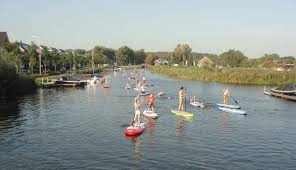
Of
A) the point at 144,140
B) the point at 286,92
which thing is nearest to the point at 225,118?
the point at 144,140

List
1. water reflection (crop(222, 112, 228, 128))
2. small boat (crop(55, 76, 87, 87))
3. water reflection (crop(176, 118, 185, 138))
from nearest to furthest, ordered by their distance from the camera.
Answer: water reflection (crop(176, 118, 185, 138)) < water reflection (crop(222, 112, 228, 128)) < small boat (crop(55, 76, 87, 87))

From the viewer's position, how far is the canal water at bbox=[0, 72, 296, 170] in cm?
2541

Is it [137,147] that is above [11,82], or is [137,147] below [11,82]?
below

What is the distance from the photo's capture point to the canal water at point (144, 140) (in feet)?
83.4

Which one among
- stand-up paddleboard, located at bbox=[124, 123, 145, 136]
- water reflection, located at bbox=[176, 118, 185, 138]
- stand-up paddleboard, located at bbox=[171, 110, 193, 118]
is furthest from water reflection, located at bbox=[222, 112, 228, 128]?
stand-up paddleboard, located at bbox=[124, 123, 145, 136]

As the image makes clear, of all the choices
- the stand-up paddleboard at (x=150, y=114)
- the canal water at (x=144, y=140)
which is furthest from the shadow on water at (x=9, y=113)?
the stand-up paddleboard at (x=150, y=114)

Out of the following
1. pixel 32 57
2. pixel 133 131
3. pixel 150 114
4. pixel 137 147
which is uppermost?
pixel 32 57

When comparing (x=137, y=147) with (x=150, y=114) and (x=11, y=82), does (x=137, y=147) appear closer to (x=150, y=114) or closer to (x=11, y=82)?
(x=150, y=114)

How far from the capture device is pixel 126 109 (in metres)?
50.0

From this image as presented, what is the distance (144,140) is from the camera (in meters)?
31.3

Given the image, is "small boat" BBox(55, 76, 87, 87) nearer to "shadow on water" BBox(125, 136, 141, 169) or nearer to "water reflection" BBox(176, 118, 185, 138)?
"water reflection" BBox(176, 118, 185, 138)

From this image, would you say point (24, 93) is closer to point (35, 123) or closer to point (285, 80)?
point (35, 123)

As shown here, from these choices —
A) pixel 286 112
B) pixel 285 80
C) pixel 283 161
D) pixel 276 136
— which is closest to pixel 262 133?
pixel 276 136

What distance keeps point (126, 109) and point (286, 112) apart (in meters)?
21.6
